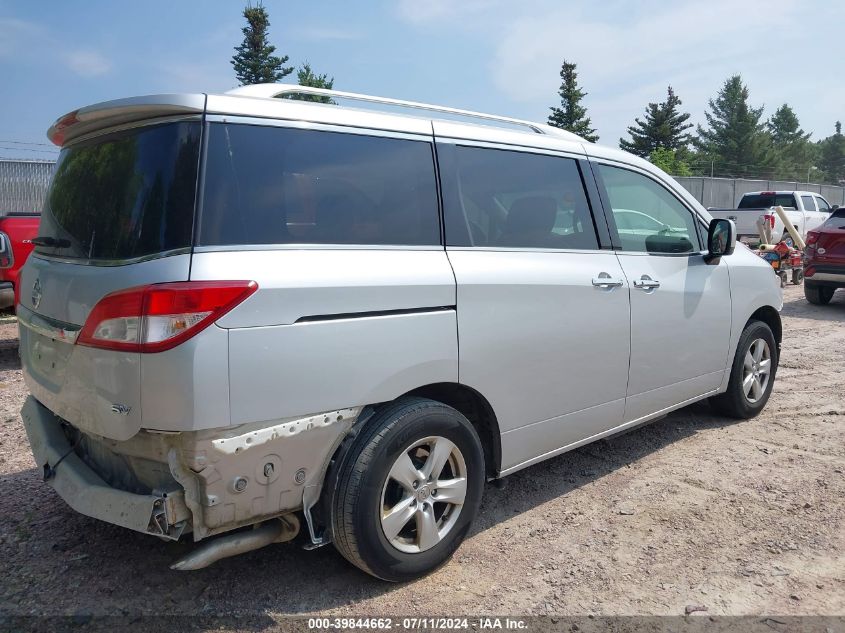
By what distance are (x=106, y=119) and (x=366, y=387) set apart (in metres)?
1.51

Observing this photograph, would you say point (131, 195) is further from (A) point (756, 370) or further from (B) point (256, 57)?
(B) point (256, 57)

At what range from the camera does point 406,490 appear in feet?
9.44

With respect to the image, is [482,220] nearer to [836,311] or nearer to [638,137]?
[836,311]

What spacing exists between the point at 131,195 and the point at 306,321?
818 mm

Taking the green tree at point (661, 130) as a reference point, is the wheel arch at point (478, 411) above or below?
below

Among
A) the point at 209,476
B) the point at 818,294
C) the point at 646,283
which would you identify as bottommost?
the point at 209,476

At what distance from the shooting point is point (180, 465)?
93.3 inches

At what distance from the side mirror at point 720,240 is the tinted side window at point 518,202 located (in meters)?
1.19

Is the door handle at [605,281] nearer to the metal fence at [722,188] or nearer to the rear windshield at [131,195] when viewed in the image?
the rear windshield at [131,195]

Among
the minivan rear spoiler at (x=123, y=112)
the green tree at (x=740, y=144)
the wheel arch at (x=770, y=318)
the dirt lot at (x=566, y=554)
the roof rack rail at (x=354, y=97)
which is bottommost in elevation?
the dirt lot at (x=566, y=554)

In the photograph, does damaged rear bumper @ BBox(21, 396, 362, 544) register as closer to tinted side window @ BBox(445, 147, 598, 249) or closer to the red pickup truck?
tinted side window @ BBox(445, 147, 598, 249)

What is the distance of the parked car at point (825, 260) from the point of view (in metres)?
10.7

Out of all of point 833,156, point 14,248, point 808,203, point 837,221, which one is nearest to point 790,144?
point 833,156

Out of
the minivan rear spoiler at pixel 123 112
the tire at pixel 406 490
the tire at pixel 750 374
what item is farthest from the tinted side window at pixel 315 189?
the tire at pixel 750 374
